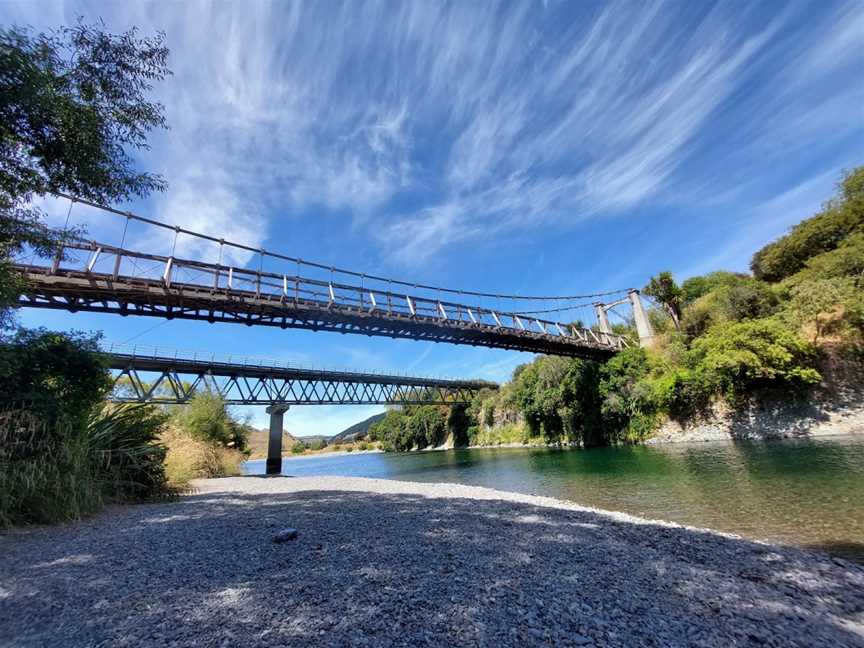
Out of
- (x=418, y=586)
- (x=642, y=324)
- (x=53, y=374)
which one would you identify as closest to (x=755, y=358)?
(x=642, y=324)

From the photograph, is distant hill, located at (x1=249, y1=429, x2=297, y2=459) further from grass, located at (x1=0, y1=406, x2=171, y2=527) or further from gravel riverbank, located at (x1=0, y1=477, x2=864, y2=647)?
gravel riverbank, located at (x1=0, y1=477, x2=864, y2=647)

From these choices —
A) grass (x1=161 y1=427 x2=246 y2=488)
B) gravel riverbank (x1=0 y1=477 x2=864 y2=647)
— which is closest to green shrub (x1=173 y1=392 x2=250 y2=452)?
grass (x1=161 y1=427 x2=246 y2=488)

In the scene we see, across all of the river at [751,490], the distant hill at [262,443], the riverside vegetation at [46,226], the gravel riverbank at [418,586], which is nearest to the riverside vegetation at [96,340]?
the riverside vegetation at [46,226]

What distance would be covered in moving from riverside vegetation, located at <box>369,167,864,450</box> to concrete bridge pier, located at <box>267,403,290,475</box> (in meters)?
22.5

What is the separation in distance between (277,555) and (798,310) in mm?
26068

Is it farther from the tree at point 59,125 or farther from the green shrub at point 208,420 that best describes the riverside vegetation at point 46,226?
the green shrub at point 208,420

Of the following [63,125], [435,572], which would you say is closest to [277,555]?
[435,572]

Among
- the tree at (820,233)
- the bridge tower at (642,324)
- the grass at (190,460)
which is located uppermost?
the tree at (820,233)

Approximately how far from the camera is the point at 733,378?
1923 cm

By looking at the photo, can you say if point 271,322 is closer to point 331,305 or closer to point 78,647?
point 331,305

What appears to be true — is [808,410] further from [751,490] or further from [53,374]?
[53,374]

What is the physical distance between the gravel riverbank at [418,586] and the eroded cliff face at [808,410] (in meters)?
18.9

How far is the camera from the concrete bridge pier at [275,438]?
2469cm

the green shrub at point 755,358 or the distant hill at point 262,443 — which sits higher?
the green shrub at point 755,358
